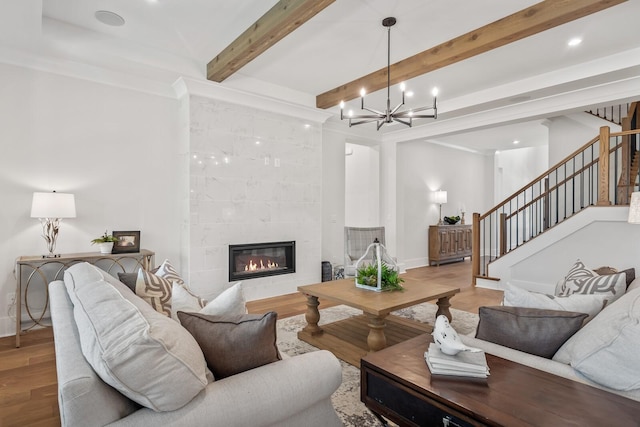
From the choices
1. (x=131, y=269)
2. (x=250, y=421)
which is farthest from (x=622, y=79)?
(x=131, y=269)

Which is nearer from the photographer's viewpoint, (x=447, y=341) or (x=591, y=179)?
(x=447, y=341)

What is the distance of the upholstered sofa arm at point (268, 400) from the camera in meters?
1.03

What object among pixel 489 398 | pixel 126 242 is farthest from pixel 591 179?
pixel 126 242

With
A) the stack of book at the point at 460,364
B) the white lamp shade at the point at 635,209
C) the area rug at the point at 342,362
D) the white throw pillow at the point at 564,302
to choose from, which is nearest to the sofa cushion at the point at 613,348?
the white throw pillow at the point at 564,302

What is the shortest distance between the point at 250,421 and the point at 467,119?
5.34 meters

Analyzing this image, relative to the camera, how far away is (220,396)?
1.11m

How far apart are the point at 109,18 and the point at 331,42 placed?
2.06 m

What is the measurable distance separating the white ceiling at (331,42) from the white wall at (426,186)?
8.77 feet

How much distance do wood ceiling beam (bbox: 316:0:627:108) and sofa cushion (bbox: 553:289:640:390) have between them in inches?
93.2

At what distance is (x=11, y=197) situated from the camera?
3332 millimetres

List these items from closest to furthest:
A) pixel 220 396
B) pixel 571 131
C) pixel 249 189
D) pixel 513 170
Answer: pixel 220 396 → pixel 249 189 → pixel 571 131 → pixel 513 170

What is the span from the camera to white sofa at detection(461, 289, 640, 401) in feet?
3.94

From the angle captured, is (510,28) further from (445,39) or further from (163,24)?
(163,24)

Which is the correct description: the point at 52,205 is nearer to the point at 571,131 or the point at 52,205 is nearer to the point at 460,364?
the point at 460,364
